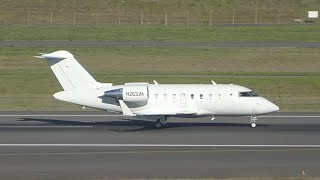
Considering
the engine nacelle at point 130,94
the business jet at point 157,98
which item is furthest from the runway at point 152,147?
the engine nacelle at point 130,94

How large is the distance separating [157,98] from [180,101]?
4.29 feet

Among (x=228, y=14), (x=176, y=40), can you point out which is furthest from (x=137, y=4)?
(x=176, y=40)

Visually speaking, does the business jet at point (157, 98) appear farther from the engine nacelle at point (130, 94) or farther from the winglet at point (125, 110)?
the winglet at point (125, 110)

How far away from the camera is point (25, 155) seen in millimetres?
37219

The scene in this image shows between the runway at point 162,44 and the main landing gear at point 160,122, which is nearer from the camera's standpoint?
the main landing gear at point 160,122

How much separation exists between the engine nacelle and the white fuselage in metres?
0.06

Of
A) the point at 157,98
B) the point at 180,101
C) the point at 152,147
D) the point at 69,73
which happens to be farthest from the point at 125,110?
the point at 152,147

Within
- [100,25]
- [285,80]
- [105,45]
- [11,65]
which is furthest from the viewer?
[100,25]

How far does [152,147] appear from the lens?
39.7 m

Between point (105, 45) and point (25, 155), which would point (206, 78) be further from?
point (25, 155)

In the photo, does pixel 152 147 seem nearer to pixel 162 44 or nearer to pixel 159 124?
pixel 159 124

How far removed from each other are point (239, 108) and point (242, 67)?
2698cm

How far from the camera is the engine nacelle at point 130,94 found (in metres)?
45.7

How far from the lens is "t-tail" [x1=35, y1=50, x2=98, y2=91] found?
154 ft
